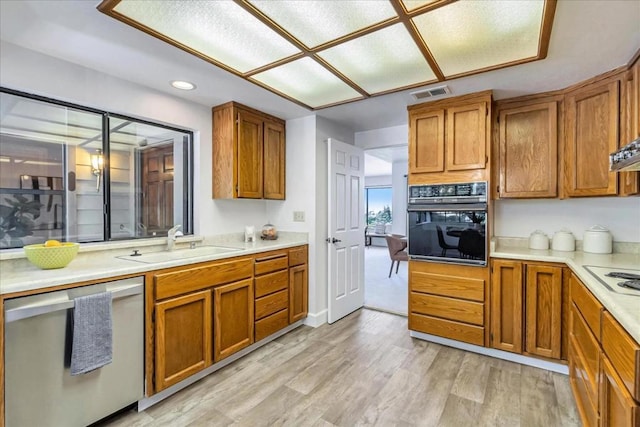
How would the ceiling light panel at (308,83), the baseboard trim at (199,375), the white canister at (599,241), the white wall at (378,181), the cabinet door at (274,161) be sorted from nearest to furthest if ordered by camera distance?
the baseboard trim at (199,375), the ceiling light panel at (308,83), the white canister at (599,241), the cabinet door at (274,161), the white wall at (378,181)

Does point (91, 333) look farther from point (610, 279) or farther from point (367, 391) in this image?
point (610, 279)

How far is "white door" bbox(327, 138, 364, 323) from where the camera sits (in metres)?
3.38

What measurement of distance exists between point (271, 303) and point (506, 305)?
6.74 ft

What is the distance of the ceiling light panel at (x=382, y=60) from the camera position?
1819 mm

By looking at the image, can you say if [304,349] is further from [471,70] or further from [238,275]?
[471,70]

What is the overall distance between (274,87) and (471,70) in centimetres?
152

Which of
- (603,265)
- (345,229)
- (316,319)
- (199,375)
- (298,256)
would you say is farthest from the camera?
(345,229)

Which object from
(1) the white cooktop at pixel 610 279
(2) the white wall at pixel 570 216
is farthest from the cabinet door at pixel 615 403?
(2) the white wall at pixel 570 216

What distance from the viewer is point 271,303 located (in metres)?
2.89

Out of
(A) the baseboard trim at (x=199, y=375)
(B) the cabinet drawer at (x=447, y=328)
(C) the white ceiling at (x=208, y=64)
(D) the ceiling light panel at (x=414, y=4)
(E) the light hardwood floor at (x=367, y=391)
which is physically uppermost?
(C) the white ceiling at (x=208, y=64)

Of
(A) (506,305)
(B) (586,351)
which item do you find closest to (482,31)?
(B) (586,351)

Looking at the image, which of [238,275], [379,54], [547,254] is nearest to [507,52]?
[379,54]

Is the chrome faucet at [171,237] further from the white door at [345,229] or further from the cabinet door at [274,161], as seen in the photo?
the white door at [345,229]

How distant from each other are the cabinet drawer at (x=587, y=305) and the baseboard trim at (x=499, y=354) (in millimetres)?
735
